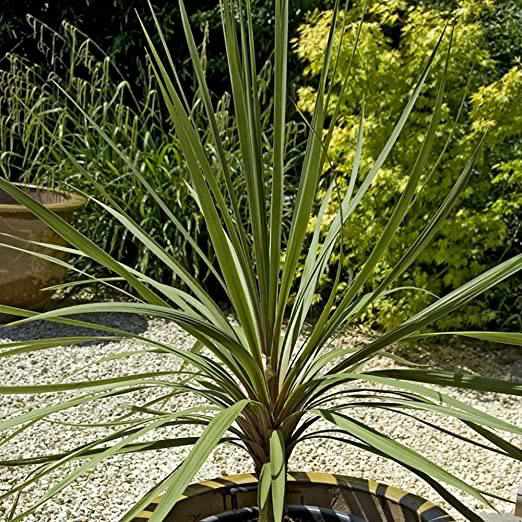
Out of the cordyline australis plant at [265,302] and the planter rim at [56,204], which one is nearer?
the cordyline australis plant at [265,302]

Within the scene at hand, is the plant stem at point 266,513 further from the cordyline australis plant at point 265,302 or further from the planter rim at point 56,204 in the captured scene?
the planter rim at point 56,204

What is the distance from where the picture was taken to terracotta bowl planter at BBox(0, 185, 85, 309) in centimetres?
420

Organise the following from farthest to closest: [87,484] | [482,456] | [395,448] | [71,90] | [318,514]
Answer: [71,90] < [482,456] < [87,484] < [318,514] < [395,448]

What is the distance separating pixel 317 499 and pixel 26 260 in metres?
→ 2.95

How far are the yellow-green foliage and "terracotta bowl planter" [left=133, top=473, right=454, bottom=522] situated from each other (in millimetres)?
2478

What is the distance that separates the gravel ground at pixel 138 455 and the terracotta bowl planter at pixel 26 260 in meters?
0.38

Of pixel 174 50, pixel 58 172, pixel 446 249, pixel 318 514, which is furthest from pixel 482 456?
pixel 174 50

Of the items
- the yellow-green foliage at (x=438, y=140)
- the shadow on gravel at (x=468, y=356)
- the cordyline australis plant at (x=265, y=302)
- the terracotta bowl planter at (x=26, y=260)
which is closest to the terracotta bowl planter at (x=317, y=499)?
the cordyline australis plant at (x=265, y=302)

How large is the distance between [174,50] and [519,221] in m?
3.17

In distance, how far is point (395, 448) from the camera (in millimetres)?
1303

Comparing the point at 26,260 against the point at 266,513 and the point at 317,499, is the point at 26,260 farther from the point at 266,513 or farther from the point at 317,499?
the point at 266,513

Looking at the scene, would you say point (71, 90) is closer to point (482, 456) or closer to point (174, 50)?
point (174, 50)

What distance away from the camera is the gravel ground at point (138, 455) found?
2.71 metres

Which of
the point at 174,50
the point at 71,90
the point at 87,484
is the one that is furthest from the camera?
the point at 174,50
